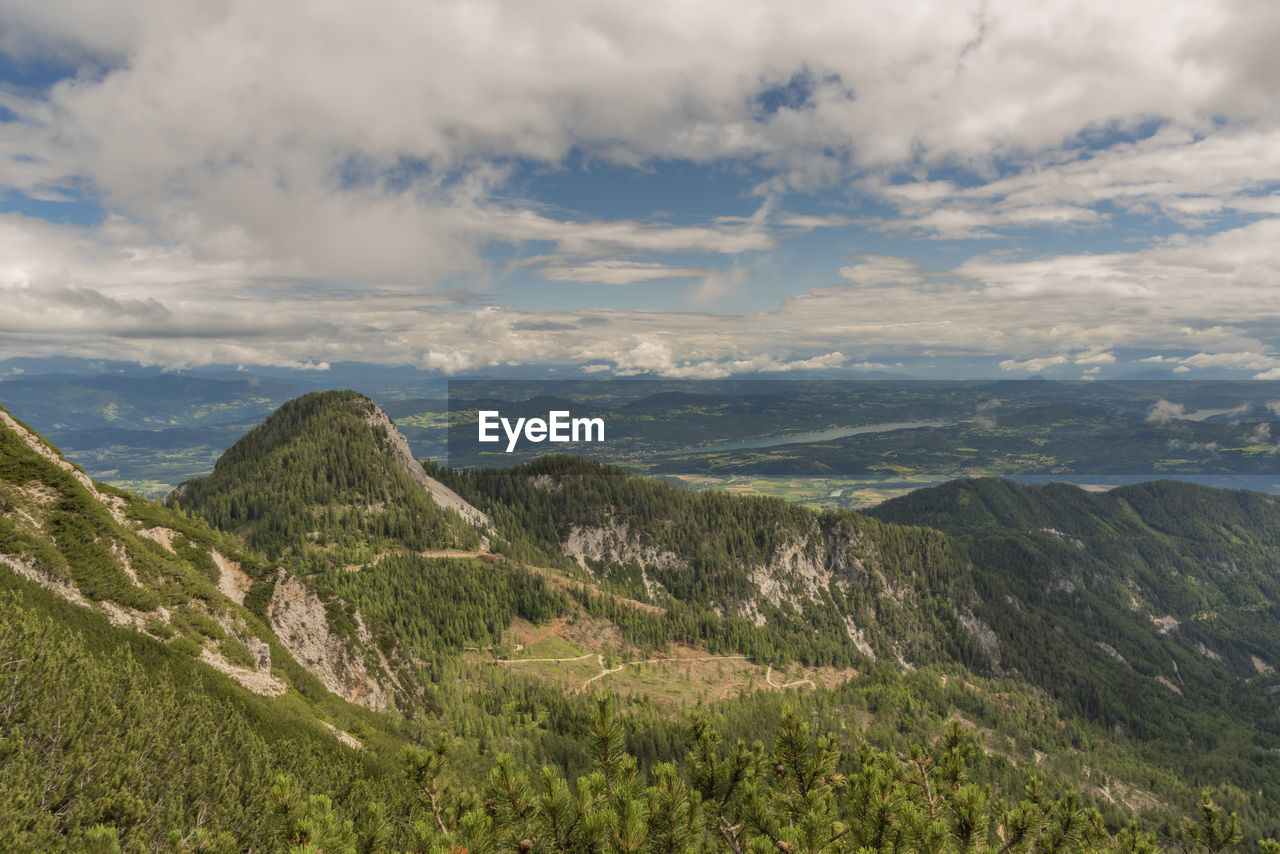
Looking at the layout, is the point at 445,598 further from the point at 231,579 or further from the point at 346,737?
the point at 346,737

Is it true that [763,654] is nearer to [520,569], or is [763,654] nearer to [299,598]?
[520,569]

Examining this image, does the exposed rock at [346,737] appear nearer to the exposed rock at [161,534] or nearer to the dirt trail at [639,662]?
the exposed rock at [161,534]

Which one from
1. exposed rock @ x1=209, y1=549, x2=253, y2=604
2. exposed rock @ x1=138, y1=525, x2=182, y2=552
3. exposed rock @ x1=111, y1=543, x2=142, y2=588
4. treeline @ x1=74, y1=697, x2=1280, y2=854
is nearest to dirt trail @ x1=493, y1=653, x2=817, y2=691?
exposed rock @ x1=209, y1=549, x2=253, y2=604

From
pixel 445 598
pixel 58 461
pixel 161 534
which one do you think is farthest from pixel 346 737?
pixel 445 598

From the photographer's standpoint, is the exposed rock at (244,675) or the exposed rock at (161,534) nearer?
the exposed rock at (244,675)

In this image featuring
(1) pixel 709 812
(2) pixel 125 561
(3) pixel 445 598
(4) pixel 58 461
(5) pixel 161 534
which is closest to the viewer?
(1) pixel 709 812

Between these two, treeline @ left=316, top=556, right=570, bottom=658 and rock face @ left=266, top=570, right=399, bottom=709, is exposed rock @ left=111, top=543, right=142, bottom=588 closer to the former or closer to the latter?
rock face @ left=266, top=570, right=399, bottom=709

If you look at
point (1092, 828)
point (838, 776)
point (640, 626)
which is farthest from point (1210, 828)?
point (640, 626)

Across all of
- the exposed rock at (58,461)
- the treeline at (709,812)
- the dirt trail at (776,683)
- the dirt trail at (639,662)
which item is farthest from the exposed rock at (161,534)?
the dirt trail at (776,683)

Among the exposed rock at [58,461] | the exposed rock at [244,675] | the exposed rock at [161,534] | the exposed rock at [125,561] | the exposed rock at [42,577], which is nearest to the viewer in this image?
the exposed rock at [42,577]
